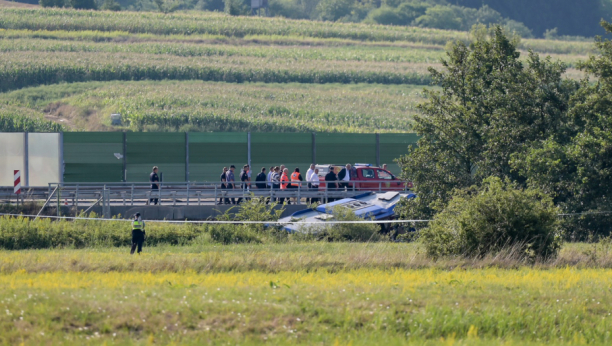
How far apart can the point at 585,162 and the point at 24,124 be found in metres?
40.2

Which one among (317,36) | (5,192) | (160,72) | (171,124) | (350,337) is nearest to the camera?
(350,337)

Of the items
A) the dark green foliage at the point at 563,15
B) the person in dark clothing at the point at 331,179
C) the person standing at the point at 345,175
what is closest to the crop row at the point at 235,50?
the person standing at the point at 345,175

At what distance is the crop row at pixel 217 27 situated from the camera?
A: 3610 inches

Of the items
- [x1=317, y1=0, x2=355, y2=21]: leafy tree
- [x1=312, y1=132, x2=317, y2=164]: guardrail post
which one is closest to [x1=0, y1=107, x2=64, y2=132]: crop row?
[x1=312, y1=132, x2=317, y2=164]: guardrail post

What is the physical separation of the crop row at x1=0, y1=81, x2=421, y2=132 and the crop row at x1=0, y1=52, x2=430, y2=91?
2.96 m

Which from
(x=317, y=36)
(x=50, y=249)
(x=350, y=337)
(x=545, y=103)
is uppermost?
(x=317, y=36)

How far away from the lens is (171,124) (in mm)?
53062

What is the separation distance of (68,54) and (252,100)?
76.1 ft

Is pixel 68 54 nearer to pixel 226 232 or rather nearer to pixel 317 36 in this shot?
pixel 317 36

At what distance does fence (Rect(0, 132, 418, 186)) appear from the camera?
3472cm

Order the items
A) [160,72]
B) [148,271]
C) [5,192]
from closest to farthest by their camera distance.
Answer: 1. [148,271]
2. [5,192]
3. [160,72]

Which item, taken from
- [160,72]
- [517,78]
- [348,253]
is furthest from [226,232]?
[160,72]

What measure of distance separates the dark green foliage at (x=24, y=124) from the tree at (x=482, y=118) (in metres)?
32.3

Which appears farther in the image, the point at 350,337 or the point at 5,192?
the point at 5,192
